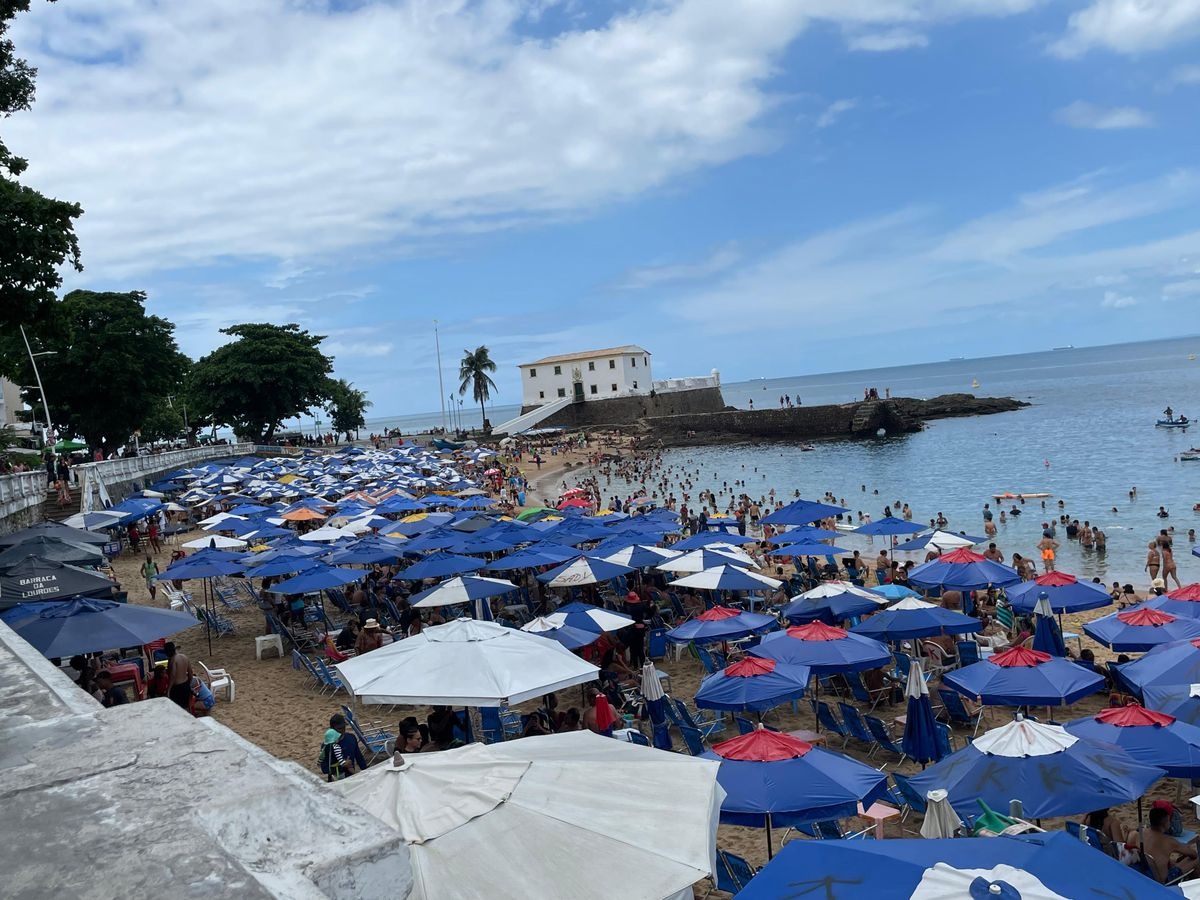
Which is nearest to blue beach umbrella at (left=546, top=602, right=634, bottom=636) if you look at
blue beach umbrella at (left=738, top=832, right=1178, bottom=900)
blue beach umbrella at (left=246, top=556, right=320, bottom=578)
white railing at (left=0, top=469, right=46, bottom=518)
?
blue beach umbrella at (left=246, top=556, right=320, bottom=578)

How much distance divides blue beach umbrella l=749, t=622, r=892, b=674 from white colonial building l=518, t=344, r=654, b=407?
230 ft

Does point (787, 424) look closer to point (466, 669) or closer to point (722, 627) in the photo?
point (722, 627)

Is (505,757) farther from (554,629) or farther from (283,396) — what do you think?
(283,396)

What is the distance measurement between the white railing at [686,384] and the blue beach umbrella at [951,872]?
76.6 metres

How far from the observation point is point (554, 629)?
10852mm

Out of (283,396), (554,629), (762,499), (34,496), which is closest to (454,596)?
(554,629)

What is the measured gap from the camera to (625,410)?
261 feet

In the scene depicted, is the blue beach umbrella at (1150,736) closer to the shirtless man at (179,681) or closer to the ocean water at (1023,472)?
the shirtless man at (179,681)

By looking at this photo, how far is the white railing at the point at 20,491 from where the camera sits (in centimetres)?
2044

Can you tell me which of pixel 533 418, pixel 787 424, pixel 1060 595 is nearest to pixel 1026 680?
pixel 1060 595

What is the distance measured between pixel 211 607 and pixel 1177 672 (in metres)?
16.3

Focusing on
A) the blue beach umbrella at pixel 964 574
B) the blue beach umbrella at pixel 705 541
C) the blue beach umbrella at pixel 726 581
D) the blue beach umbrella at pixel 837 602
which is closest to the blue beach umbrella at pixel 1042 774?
the blue beach umbrella at pixel 837 602

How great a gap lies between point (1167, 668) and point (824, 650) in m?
3.40

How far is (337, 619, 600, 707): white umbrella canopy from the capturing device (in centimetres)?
782
